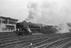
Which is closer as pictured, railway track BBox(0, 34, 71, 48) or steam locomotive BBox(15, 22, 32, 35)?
railway track BBox(0, 34, 71, 48)

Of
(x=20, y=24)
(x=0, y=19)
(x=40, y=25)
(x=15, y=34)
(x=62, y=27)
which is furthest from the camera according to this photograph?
(x=0, y=19)

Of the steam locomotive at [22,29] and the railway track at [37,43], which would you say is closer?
the railway track at [37,43]

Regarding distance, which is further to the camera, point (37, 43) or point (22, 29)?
point (22, 29)

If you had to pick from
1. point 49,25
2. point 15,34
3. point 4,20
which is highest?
point 4,20

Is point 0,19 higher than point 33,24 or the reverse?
higher

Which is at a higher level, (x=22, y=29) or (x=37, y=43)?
(x=22, y=29)

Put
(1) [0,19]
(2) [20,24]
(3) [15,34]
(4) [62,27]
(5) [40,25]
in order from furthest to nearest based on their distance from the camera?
(1) [0,19] < (4) [62,27] < (5) [40,25] < (3) [15,34] < (2) [20,24]

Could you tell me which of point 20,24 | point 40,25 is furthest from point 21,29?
point 40,25

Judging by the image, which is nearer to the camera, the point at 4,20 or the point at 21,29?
the point at 21,29

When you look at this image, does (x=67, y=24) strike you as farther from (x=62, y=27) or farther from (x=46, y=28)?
(x=46, y=28)

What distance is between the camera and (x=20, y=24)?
58.3 feet

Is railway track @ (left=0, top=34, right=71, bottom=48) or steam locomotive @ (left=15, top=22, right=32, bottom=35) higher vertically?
steam locomotive @ (left=15, top=22, right=32, bottom=35)

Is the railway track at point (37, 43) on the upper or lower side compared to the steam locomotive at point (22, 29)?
lower

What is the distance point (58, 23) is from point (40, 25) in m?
4.45
